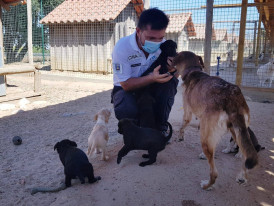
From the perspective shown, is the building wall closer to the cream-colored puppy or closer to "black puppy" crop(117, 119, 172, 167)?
the cream-colored puppy

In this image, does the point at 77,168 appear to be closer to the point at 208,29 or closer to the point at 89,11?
the point at 208,29

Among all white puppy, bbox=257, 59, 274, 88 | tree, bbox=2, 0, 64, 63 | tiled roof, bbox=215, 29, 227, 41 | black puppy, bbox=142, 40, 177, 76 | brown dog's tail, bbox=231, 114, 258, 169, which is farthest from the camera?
tree, bbox=2, 0, 64, 63

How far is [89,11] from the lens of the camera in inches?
536

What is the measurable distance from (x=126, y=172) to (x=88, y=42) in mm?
11292

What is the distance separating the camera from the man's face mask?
11.2ft

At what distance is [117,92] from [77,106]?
3.44 m

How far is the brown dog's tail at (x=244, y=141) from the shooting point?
2.17 meters

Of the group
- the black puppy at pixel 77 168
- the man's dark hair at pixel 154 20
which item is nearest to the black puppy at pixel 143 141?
the black puppy at pixel 77 168

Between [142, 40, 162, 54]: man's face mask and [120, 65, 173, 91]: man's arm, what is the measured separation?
0.31m

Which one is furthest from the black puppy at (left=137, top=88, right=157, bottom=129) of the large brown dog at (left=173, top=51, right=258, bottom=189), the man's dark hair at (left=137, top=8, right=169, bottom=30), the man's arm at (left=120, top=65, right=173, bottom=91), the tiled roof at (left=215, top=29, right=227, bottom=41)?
the tiled roof at (left=215, top=29, right=227, bottom=41)

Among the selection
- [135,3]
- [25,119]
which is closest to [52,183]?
[25,119]

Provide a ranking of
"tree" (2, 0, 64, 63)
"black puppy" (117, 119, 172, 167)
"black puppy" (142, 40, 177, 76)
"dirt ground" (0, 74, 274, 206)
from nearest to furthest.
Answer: "dirt ground" (0, 74, 274, 206) → "black puppy" (117, 119, 172, 167) → "black puppy" (142, 40, 177, 76) → "tree" (2, 0, 64, 63)

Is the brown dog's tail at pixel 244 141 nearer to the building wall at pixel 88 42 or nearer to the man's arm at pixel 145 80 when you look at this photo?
the man's arm at pixel 145 80

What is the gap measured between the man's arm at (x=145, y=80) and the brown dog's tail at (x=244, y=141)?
1.19 m
